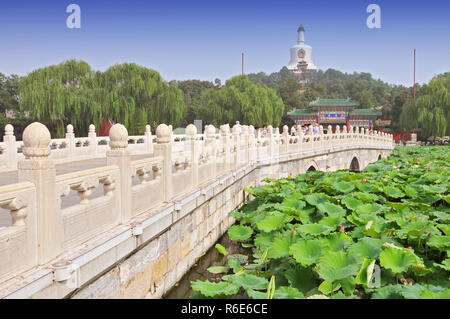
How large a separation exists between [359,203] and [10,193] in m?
5.86

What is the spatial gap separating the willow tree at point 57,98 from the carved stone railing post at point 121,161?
16299mm

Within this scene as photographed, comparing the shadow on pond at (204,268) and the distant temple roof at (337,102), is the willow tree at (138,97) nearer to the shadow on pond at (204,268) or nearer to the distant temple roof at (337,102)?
the shadow on pond at (204,268)

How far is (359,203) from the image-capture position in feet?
22.9

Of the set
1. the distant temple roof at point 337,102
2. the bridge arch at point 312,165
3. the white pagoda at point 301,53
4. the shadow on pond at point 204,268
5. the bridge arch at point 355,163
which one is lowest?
the shadow on pond at point 204,268

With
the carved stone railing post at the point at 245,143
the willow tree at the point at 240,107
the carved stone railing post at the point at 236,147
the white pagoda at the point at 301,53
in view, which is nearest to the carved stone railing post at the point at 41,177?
the carved stone railing post at the point at 236,147

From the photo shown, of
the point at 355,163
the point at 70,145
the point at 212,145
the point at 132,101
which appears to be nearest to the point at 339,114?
the point at 355,163

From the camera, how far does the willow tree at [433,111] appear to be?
1194 inches

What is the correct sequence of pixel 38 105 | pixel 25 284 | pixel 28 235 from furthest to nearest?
pixel 38 105 < pixel 28 235 < pixel 25 284

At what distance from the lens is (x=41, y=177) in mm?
2615

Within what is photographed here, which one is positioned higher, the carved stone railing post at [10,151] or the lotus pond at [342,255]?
the carved stone railing post at [10,151]

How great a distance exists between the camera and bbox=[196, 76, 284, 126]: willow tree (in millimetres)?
32125

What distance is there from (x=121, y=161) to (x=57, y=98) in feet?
54.1

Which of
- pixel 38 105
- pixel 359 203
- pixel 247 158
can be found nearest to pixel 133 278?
pixel 359 203

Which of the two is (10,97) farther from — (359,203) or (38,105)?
(359,203)
